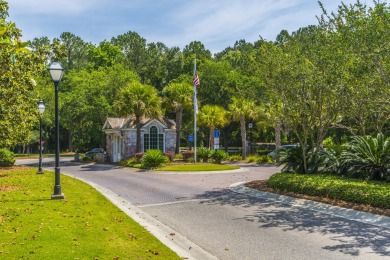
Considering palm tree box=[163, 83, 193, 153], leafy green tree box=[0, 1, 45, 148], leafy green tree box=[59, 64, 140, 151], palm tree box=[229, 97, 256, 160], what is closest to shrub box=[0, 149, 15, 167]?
leafy green tree box=[0, 1, 45, 148]

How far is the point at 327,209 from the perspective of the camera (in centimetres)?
1177

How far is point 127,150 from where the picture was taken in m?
36.7

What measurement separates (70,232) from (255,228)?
456 centimetres

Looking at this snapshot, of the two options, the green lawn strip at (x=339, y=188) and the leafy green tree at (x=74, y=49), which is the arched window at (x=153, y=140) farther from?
the leafy green tree at (x=74, y=49)

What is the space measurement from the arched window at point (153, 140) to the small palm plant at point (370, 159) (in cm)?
2489

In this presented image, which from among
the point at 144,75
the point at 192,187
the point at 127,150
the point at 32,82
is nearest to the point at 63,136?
the point at 144,75

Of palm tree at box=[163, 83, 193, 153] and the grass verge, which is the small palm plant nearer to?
the grass verge

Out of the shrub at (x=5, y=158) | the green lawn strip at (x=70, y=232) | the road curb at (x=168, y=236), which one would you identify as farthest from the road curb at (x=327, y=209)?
the shrub at (x=5, y=158)

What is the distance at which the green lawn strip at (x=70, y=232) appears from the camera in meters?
7.05

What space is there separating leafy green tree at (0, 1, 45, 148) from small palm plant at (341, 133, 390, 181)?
11.9 metres

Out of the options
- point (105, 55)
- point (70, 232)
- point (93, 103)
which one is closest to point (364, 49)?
point (70, 232)

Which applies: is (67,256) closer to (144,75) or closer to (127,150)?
(127,150)

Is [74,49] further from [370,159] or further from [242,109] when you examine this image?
[370,159]

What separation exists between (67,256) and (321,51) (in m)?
12.0
